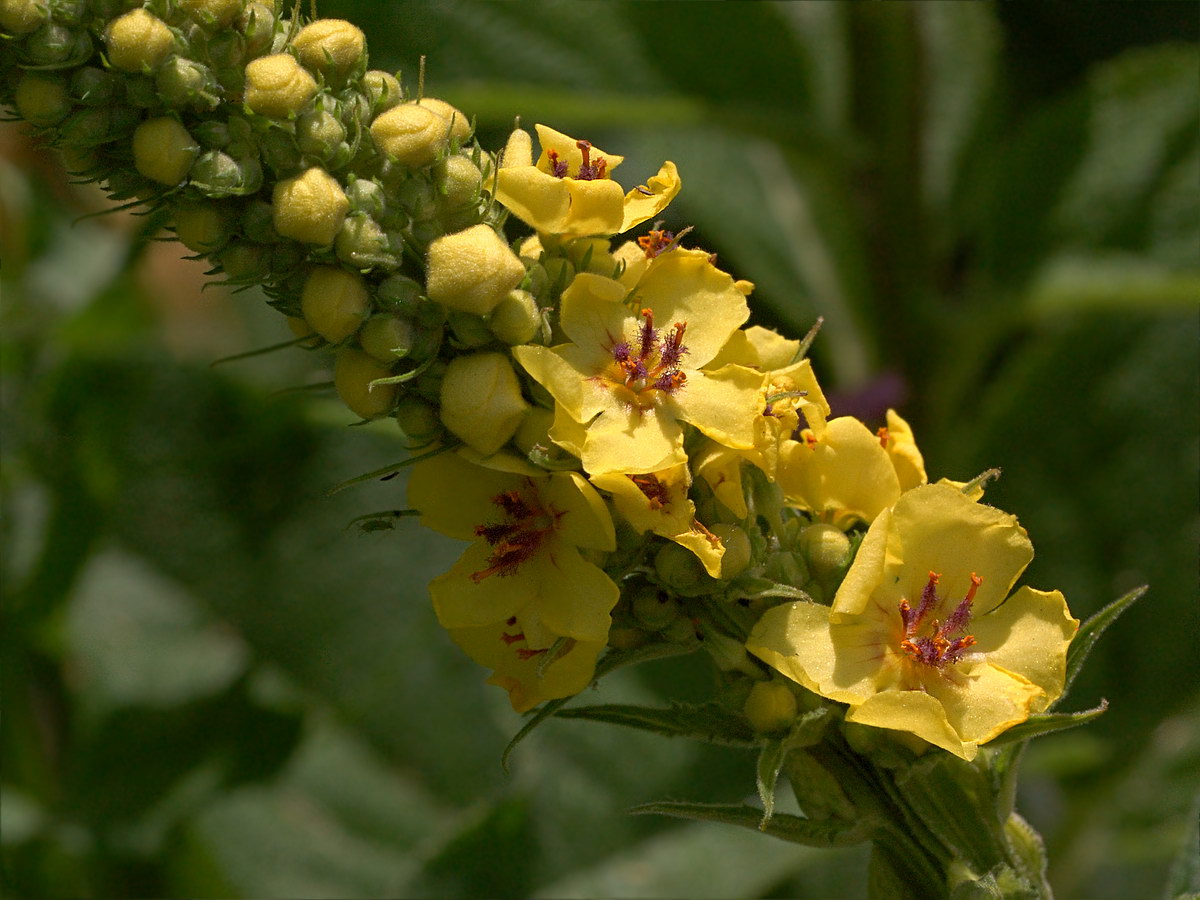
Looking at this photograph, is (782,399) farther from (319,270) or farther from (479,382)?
(319,270)

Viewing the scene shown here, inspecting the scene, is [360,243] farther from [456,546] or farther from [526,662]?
[456,546]

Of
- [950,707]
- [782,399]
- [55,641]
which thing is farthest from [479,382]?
[55,641]

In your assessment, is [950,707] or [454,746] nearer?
[950,707]

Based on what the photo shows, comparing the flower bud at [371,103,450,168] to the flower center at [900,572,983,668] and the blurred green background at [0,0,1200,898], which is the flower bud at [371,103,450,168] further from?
the blurred green background at [0,0,1200,898]

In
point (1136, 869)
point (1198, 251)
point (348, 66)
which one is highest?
point (348, 66)

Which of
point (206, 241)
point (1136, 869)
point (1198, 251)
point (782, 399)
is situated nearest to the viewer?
point (206, 241)

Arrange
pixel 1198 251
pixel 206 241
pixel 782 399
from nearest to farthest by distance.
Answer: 1. pixel 206 241
2. pixel 782 399
3. pixel 1198 251

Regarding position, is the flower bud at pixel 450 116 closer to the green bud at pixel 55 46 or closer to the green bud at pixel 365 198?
the green bud at pixel 365 198
